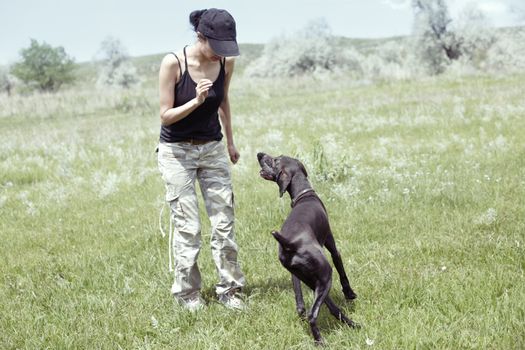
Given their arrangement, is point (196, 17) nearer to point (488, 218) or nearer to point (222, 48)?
point (222, 48)

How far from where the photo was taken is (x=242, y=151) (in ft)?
39.2

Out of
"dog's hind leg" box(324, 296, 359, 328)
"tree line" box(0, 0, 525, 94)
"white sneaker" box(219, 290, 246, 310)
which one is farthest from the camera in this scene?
"tree line" box(0, 0, 525, 94)

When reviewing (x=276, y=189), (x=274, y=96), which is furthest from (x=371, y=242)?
(x=274, y=96)

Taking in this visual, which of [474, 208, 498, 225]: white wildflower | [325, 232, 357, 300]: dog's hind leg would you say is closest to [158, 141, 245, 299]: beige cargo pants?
[325, 232, 357, 300]: dog's hind leg

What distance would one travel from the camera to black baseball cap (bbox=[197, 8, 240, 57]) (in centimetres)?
420

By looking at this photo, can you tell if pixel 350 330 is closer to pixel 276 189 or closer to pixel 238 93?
pixel 276 189

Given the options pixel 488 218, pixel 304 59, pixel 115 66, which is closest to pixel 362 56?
pixel 304 59

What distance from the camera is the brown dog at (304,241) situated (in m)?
3.74

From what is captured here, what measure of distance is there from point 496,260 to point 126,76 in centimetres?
6876

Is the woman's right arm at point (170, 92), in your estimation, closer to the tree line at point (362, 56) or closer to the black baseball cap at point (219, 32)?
the black baseball cap at point (219, 32)

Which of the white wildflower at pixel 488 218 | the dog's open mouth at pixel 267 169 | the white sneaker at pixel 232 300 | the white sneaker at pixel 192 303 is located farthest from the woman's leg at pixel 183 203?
the white wildflower at pixel 488 218

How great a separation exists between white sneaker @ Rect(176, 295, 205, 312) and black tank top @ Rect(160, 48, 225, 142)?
1522mm

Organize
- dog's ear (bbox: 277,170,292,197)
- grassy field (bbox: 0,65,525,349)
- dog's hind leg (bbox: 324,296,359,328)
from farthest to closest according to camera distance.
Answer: dog's ear (bbox: 277,170,292,197) → grassy field (bbox: 0,65,525,349) → dog's hind leg (bbox: 324,296,359,328)

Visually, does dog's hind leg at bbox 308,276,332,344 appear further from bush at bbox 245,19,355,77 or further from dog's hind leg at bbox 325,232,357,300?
bush at bbox 245,19,355,77
